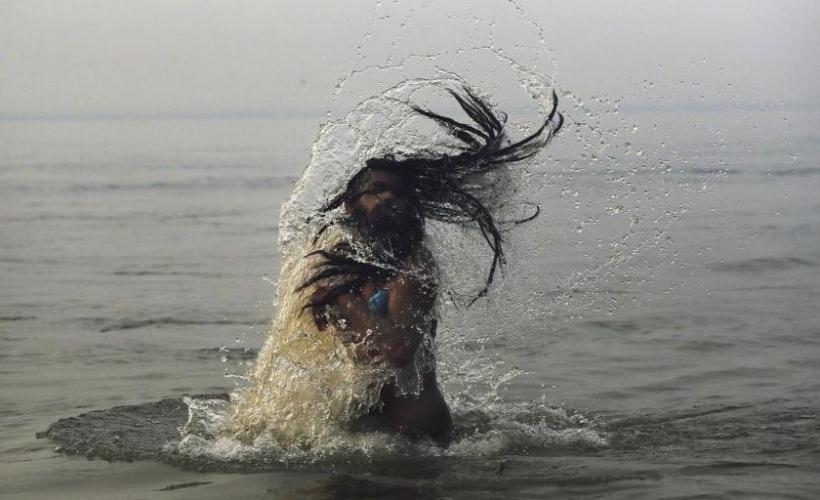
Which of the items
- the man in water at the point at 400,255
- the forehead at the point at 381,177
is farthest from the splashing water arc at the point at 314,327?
the forehead at the point at 381,177

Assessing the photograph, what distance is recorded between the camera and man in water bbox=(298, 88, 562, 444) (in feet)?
17.5

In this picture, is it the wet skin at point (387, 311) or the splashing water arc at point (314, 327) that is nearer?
the wet skin at point (387, 311)

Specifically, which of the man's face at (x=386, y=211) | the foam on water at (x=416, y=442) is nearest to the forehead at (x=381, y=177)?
the man's face at (x=386, y=211)

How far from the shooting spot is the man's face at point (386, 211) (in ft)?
17.4

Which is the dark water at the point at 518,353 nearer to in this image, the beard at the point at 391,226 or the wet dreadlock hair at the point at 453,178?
the wet dreadlock hair at the point at 453,178

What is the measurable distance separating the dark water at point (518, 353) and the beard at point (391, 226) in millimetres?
885

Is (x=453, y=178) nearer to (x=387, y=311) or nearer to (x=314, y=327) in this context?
(x=387, y=311)

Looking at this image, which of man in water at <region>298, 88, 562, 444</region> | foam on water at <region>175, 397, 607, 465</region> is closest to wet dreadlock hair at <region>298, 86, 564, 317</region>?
man in water at <region>298, 88, 562, 444</region>

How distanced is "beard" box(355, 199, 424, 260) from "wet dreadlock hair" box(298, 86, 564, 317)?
0.04 m

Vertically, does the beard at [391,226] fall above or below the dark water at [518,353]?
above

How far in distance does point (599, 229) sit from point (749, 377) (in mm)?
6965

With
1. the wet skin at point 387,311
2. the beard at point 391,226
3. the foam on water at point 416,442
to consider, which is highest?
the beard at point 391,226

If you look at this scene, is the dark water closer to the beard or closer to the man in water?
the man in water

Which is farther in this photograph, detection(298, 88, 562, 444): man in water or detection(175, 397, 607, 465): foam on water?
detection(175, 397, 607, 465): foam on water
